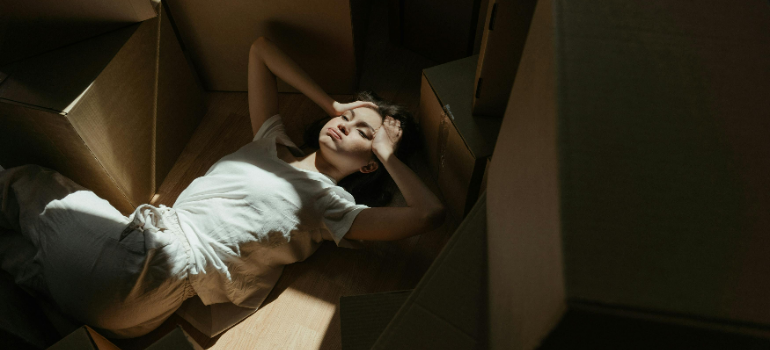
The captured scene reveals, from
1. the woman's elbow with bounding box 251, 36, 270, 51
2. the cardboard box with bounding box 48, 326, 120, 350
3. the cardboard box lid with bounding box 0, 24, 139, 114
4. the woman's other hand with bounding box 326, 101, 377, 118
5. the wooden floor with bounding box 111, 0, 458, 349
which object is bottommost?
the wooden floor with bounding box 111, 0, 458, 349

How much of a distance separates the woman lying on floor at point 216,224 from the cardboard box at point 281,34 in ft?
0.34

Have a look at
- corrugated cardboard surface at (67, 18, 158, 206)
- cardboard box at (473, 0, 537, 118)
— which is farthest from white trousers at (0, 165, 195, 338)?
cardboard box at (473, 0, 537, 118)

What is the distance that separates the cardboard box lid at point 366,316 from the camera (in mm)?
865

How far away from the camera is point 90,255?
1.01m

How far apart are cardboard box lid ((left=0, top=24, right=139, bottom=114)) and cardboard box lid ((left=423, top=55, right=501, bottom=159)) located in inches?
33.1

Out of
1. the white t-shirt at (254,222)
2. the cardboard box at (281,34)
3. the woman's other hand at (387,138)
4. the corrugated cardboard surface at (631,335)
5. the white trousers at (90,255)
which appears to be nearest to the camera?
the corrugated cardboard surface at (631,335)

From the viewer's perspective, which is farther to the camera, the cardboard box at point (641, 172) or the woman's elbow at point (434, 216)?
the woman's elbow at point (434, 216)

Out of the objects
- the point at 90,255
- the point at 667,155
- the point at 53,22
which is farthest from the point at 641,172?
the point at 53,22

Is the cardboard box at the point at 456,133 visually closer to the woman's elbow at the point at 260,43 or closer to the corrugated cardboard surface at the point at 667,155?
the woman's elbow at the point at 260,43

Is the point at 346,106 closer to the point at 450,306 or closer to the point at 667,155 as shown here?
the point at 450,306

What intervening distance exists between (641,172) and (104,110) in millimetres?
1210

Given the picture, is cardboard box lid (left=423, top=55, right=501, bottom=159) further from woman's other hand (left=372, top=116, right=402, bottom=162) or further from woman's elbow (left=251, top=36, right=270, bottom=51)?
woman's elbow (left=251, top=36, right=270, bottom=51)

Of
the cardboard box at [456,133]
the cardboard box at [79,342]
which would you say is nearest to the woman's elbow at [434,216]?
the cardboard box at [456,133]

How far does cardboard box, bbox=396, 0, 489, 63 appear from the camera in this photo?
145 cm
